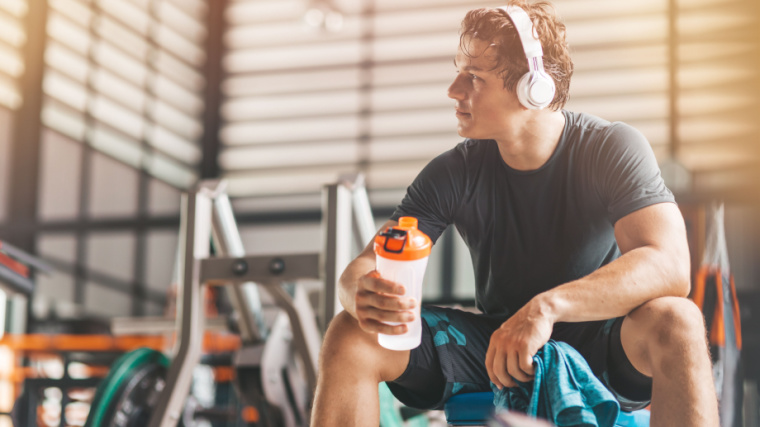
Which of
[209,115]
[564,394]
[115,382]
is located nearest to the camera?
[564,394]

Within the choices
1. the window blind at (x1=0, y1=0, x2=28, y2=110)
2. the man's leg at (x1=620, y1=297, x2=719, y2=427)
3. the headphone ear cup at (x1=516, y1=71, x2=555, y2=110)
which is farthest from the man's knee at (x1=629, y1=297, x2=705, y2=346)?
the window blind at (x1=0, y1=0, x2=28, y2=110)

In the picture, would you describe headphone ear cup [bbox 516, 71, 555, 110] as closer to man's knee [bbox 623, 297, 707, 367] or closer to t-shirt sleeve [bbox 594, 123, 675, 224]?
t-shirt sleeve [bbox 594, 123, 675, 224]

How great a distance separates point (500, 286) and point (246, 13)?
18.8 ft

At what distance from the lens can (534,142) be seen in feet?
5.03

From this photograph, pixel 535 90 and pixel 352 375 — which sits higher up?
pixel 535 90

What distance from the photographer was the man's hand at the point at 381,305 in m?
1.19

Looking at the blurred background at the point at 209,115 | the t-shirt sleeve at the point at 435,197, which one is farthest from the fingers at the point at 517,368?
the blurred background at the point at 209,115

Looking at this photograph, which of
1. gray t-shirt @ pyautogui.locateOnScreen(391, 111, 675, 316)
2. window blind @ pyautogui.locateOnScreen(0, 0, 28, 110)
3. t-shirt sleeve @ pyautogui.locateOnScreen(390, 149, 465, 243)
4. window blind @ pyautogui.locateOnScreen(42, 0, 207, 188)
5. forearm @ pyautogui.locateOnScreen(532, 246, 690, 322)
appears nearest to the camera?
forearm @ pyautogui.locateOnScreen(532, 246, 690, 322)

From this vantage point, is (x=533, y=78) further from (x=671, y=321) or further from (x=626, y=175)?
(x=671, y=321)

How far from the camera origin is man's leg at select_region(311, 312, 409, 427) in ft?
4.21

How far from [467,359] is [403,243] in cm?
36

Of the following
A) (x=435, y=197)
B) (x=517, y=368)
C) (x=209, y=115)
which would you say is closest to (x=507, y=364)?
(x=517, y=368)

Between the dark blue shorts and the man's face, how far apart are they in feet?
1.24

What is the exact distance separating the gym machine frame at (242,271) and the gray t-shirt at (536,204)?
0.70 m
